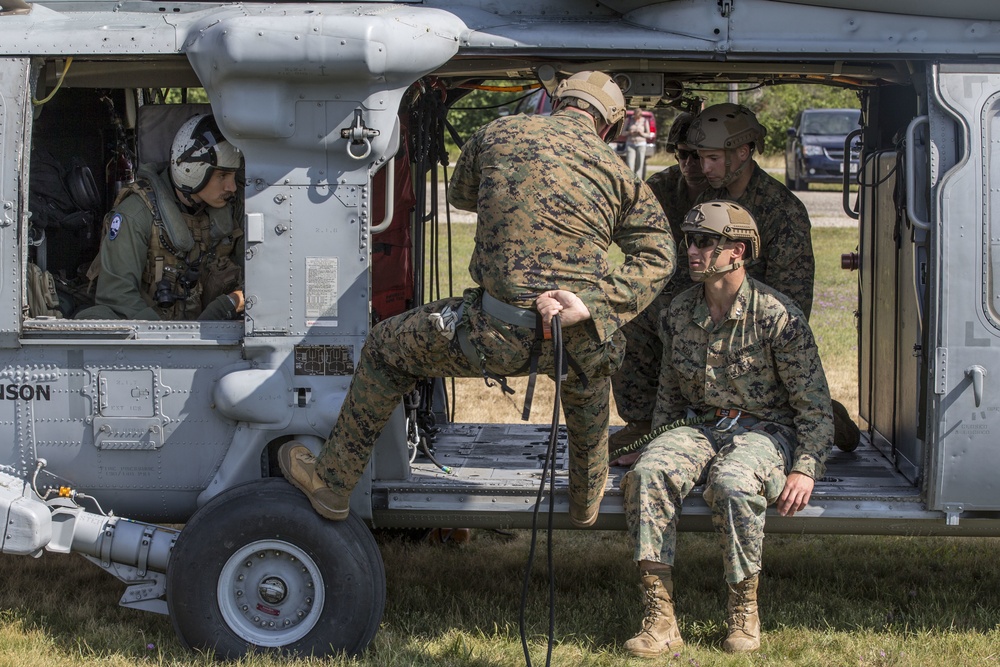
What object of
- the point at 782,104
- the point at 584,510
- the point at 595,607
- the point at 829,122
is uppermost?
the point at 782,104

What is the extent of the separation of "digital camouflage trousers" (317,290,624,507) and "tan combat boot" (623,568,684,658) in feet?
1.36

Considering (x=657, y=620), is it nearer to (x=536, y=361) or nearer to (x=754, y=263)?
(x=536, y=361)

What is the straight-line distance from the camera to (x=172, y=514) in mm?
4734

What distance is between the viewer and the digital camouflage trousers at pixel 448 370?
416cm

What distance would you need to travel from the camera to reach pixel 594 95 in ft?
14.3

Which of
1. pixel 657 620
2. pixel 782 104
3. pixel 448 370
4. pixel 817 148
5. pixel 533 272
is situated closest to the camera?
pixel 533 272

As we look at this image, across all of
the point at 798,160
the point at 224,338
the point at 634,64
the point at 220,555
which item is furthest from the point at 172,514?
the point at 798,160

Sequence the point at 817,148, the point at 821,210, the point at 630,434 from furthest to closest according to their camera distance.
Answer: the point at 817,148 < the point at 821,210 < the point at 630,434

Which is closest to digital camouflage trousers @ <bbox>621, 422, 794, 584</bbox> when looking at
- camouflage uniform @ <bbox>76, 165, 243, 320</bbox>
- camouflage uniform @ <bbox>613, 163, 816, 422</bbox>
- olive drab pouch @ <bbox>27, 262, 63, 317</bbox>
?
camouflage uniform @ <bbox>613, 163, 816, 422</bbox>

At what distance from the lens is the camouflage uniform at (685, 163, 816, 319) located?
17.5 ft

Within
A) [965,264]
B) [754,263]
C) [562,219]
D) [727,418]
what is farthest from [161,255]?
[965,264]

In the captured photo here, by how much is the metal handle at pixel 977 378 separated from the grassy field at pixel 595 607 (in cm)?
102

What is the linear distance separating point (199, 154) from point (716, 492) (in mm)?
2472

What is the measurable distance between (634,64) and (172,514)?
2577 mm
